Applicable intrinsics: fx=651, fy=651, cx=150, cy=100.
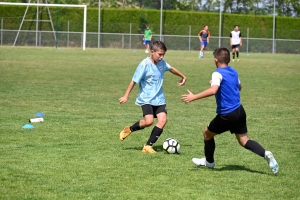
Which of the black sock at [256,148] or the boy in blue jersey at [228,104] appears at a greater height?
the boy in blue jersey at [228,104]

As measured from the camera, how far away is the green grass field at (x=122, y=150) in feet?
21.2

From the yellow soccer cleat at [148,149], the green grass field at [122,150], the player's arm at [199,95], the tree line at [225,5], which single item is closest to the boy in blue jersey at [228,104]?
the player's arm at [199,95]

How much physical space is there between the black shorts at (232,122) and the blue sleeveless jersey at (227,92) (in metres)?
0.06

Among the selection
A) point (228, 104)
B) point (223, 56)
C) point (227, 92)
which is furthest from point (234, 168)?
point (223, 56)

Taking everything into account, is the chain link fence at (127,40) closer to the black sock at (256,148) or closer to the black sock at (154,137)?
the black sock at (154,137)

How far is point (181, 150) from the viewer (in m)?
8.97

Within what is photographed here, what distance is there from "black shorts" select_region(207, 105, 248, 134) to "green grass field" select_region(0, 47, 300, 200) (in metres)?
0.50

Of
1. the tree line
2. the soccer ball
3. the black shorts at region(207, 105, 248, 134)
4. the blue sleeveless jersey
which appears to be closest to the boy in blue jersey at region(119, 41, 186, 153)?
A: the soccer ball

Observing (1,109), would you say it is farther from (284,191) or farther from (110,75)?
(110,75)

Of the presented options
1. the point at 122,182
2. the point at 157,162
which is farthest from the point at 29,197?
the point at 157,162

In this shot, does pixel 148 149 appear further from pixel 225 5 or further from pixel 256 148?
pixel 225 5

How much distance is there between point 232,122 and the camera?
23.7ft

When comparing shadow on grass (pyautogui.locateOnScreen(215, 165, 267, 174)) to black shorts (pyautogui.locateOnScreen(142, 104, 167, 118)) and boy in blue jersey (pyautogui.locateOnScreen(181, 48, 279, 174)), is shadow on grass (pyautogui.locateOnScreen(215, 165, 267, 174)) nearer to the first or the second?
boy in blue jersey (pyautogui.locateOnScreen(181, 48, 279, 174))

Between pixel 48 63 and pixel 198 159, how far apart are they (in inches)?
822
